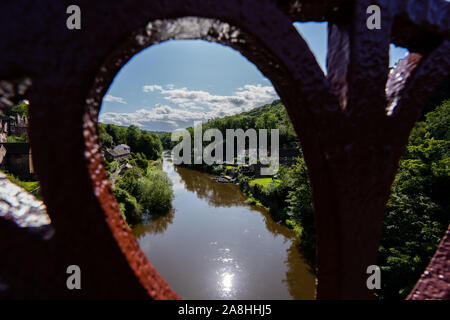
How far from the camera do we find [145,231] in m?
19.2

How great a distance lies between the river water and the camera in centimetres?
1263

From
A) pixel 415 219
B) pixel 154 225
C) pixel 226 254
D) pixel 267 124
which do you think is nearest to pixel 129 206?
pixel 154 225

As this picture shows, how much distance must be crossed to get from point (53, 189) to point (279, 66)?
1.12 metres

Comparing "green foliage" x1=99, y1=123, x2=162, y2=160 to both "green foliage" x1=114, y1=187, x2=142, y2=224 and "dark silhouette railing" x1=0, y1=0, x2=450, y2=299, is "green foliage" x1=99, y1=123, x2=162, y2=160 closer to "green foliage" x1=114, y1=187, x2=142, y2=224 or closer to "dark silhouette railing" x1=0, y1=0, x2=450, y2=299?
"green foliage" x1=114, y1=187, x2=142, y2=224

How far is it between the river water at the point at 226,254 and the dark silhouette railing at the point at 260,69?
1269 cm

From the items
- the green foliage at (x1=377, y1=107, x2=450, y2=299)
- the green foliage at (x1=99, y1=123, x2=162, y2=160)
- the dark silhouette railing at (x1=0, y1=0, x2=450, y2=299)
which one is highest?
the green foliage at (x1=99, y1=123, x2=162, y2=160)

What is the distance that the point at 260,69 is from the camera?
1.26m

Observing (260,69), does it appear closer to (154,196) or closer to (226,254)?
(226,254)

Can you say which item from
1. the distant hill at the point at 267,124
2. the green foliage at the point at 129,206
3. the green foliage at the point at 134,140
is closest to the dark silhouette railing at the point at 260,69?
the green foliage at the point at 129,206

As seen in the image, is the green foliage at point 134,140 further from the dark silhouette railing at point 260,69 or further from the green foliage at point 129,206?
the dark silhouette railing at point 260,69

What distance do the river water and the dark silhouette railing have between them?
1269cm

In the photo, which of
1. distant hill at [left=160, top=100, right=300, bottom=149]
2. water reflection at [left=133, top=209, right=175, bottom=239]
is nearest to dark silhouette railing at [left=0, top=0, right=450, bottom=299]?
water reflection at [left=133, top=209, right=175, bottom=239]

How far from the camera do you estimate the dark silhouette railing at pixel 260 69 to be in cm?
82
